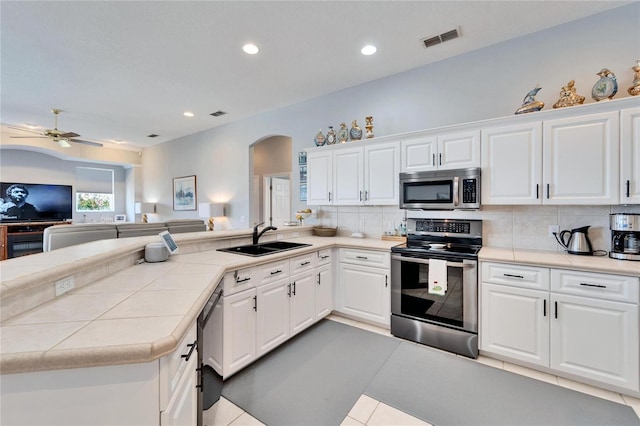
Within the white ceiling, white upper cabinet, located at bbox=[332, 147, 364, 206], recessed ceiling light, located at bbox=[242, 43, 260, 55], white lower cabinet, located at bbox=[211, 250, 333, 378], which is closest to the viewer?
white lower cabinet, located at bbox=[211, 250, 333, 378]

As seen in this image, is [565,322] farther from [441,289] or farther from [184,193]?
[184,193]

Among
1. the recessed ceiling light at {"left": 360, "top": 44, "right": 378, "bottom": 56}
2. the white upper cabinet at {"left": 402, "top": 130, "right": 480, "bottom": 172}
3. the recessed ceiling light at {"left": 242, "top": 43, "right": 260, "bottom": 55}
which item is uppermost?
the recessed ceiling light at {"left": 360, "top": 44, "right": 378, "bottom": 56}

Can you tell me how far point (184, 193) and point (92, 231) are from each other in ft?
10.6

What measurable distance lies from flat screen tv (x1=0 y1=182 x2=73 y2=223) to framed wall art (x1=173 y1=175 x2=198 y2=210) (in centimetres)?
291

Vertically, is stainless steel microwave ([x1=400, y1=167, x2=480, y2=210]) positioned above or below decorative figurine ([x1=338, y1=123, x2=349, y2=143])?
below

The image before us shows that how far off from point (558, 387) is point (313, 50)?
3677 mm

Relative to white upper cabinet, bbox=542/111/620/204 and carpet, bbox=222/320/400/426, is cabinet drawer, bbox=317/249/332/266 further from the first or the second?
white upper cabinet, bbox=542/111/620/204

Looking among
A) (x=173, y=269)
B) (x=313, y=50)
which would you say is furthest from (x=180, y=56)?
(x=173, y=269)

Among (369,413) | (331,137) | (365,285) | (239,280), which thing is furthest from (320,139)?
(369,413)

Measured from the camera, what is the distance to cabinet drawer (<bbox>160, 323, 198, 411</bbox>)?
34.8 inches

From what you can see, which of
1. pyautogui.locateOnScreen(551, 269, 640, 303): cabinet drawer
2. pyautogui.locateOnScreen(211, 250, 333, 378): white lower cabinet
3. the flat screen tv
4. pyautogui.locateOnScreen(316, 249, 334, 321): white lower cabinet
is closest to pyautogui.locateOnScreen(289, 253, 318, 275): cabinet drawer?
pyautogui.locateOnScreen(211, 250, 333, 378): white lower cabinet

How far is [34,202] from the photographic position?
6.52m

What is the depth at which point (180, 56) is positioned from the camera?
3.04m

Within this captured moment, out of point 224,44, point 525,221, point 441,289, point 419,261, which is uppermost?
point 224,44
